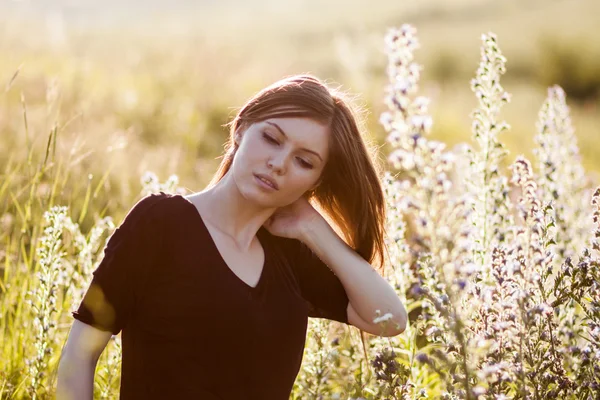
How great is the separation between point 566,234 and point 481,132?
1.28 m

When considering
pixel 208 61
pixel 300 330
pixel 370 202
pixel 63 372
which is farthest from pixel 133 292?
pixel 208 61

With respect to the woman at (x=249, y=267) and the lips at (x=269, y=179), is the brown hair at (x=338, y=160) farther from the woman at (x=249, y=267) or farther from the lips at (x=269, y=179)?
the lips at (x=269, y=179)

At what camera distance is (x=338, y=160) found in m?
3.01

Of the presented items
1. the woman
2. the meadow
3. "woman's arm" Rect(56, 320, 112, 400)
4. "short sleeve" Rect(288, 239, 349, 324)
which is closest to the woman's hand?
the woman

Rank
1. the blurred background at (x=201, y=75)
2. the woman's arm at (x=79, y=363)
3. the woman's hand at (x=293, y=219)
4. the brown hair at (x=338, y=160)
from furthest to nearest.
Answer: the blurred background at (x=201, y=75), the woman's hand at (x=293, y=219), the brown hair at (x=338, y=160), the woman's arm at (x=79, y=363)

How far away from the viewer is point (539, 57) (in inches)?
907

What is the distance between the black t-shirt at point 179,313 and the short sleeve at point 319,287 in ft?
1.30

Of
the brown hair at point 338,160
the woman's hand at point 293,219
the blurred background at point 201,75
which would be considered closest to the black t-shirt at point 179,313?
the woman's hand at point 293,219

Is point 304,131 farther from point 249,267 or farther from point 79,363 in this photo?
point 79,363

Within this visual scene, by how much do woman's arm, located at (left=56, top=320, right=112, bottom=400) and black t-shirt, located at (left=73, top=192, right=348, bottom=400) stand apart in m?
0.04

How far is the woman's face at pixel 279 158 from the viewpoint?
106 inches

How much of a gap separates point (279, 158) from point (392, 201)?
0.83 metres

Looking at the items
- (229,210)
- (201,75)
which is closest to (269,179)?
(229,210)

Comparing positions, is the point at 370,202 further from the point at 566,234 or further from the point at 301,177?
the point at 566,234
